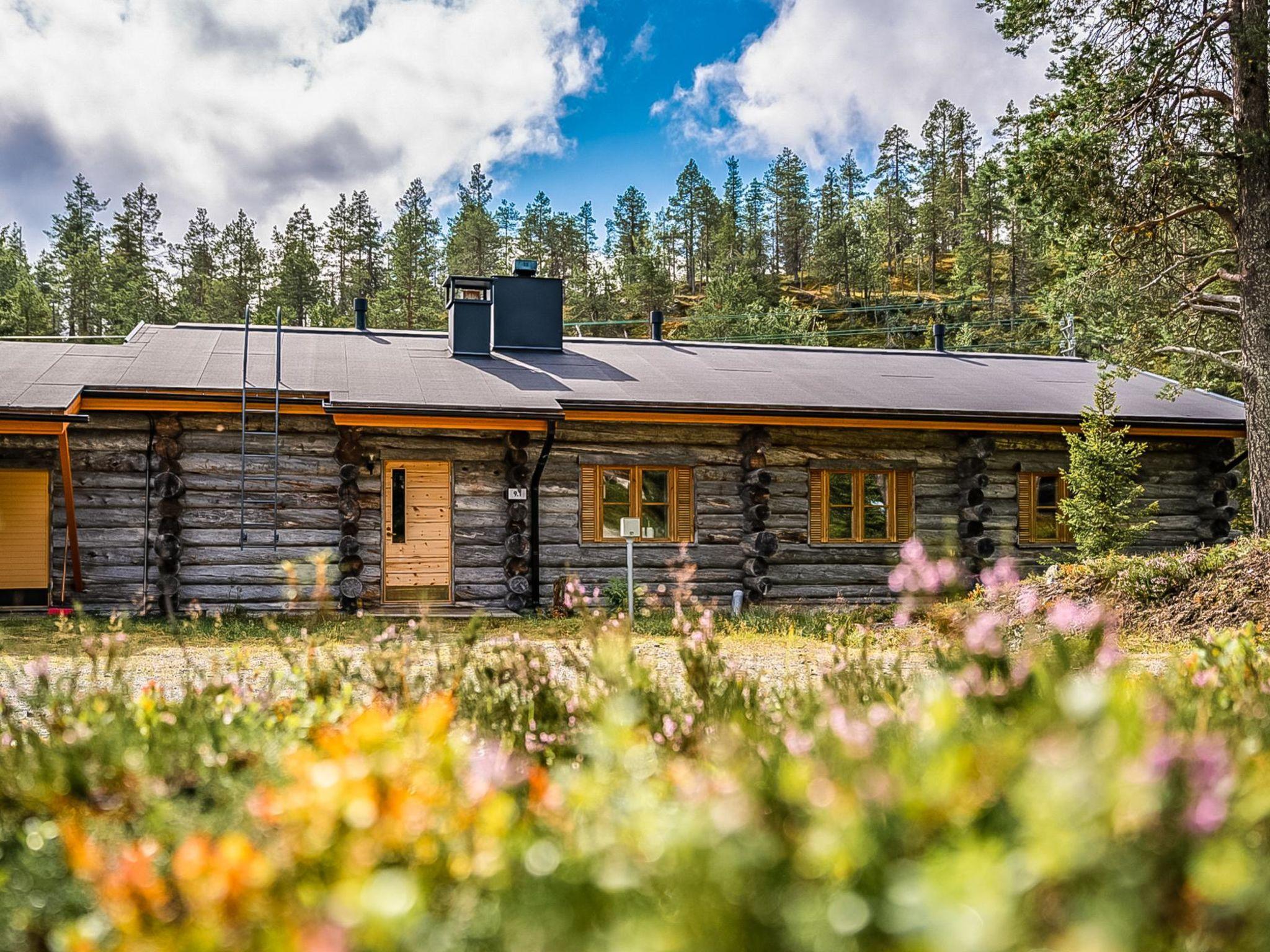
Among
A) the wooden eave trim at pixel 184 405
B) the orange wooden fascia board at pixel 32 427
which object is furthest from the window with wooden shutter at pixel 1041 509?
the orange wooden fascia board at pixel 32 427

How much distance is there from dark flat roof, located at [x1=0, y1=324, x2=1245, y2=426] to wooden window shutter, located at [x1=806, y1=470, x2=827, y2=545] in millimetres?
1277

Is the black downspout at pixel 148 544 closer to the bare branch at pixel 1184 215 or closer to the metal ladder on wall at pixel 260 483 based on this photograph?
the metal ladder on wall at pixel 260 483

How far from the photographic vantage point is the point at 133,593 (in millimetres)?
12570

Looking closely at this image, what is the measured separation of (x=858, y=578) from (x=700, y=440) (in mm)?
3376

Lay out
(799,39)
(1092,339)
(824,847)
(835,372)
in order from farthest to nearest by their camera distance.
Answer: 1. (1092,339)
2. (799,39)
3. (835,372)
4. (824,847)

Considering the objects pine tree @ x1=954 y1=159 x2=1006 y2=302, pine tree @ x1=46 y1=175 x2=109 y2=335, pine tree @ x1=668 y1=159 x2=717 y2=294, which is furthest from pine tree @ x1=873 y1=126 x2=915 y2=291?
pine tree @ x1=46 y1=175 x2=109 y2=335

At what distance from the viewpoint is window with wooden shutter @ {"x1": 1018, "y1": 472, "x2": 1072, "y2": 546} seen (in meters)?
16.0

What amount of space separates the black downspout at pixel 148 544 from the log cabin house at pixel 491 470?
4cm

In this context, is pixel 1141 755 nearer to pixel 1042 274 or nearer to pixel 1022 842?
pixel 1022 842

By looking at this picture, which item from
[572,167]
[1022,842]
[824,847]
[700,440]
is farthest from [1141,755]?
[572,167]

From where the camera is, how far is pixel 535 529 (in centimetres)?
1374

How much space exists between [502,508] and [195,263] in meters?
51.4

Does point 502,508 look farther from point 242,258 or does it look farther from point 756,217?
point 756,217

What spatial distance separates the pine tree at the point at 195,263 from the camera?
53.5 meters
